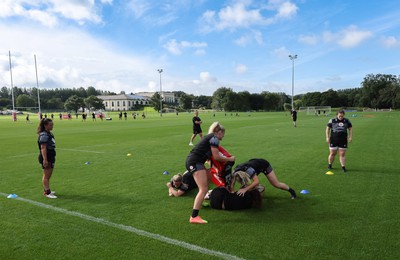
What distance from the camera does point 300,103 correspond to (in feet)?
501

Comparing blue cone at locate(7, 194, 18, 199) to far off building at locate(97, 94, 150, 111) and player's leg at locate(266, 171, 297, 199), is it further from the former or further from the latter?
far off building at locate(97, 94, 150, 111)

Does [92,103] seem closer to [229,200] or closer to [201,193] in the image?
[229,200]

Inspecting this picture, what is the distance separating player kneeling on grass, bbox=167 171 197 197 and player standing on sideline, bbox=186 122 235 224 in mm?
1584

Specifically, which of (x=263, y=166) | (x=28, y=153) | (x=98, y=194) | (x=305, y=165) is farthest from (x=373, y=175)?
(x=28, y=153)

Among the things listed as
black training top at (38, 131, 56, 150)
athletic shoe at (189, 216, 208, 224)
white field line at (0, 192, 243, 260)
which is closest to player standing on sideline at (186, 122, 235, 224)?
athletic shoe at (189, 216, 208, 224)

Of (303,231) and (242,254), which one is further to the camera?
(303,231)

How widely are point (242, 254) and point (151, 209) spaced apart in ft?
8.28

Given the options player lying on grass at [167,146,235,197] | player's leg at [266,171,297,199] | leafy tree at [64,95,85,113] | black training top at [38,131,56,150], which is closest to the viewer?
player lying on grass at [167,146,235,197]

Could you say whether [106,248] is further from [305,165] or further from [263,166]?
[305,165]

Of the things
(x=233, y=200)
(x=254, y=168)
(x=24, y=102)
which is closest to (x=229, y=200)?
(x=233, y=200)

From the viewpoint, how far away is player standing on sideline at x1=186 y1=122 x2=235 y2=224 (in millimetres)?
5500

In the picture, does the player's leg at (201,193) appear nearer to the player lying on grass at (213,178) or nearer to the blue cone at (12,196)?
the player lying on grass at (213,178)

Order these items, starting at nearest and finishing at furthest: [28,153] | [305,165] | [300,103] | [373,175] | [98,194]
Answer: [98,194], [373,175], [305,165], [28,153], [300,103]

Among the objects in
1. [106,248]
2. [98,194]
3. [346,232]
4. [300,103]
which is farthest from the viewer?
[300,103]
